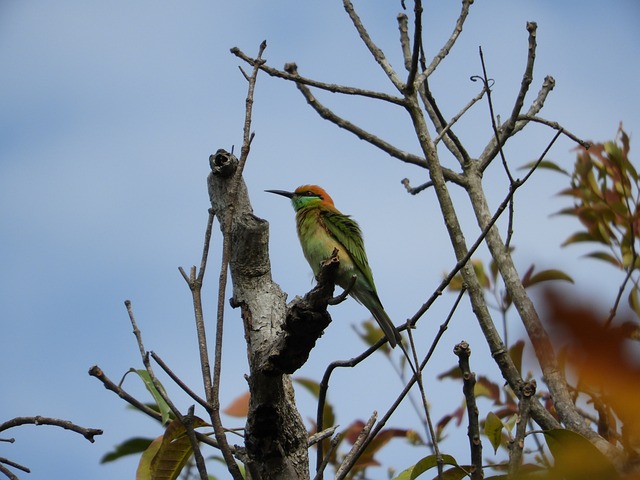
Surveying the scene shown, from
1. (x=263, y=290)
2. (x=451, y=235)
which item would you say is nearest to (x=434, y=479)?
(x=263, y=290)

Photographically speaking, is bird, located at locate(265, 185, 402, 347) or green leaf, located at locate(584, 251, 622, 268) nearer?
green leaf, located at locate(584, 251, 622, 268)

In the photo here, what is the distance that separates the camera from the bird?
14.1ft

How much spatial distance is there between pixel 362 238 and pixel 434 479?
236 centimetres

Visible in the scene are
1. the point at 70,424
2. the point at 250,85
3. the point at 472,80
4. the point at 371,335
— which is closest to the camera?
the point at 70,424

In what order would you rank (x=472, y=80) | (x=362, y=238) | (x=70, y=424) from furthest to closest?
(x=362, y=238) → (x=472, y=80) → (x=70, y=424)

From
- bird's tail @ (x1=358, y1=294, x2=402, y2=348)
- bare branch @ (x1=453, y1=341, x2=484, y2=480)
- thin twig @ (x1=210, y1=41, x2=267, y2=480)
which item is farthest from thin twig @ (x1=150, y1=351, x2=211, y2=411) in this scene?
bird's tail @ (x1=358, y1=294, x2=402, y2=348)

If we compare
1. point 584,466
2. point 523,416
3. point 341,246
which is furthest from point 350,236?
point 584,466

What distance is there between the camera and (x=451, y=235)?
10.9 feet

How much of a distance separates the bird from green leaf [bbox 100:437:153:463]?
165 cm

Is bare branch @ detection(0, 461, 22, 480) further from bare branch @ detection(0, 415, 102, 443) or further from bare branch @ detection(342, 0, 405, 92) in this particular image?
bare branch @ detection(342, 0, 405, 92)

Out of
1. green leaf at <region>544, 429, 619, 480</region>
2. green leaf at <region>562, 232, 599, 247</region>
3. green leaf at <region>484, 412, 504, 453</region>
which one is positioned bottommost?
green leaf at <region>544, 429, 619, 480</region>

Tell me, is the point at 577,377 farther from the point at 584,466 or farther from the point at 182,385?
the point at 182,385

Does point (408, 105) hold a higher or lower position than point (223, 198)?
higher

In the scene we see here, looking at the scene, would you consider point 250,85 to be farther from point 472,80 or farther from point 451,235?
point 472,80
